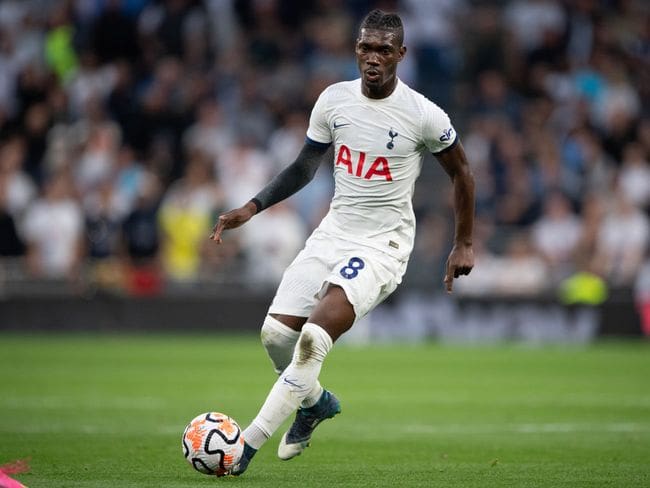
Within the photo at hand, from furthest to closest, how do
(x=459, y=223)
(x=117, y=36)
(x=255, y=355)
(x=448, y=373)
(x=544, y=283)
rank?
1. (x=117, y=36)
2. (x=544, y=283)
3. (x=255, y=355)
4. (x=448, y=373)
5. (x=459, y=223)

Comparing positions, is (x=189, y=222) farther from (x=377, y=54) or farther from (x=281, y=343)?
(x=377, y=54)

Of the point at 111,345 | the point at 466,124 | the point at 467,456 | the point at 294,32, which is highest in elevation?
the point at 294,32

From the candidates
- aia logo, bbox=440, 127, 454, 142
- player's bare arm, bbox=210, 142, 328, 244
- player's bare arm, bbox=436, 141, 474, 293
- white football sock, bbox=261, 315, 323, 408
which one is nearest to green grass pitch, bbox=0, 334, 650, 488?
white football sock, bbox=261, 315, 323, 408

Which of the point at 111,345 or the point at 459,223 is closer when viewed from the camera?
the point at 459,223

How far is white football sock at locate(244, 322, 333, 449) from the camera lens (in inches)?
305

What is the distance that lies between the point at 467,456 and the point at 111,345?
1122 centimetres

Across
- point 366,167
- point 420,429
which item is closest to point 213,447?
point 366,167

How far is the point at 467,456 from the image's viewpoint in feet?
29.4

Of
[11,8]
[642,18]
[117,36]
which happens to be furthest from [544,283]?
[11,8]

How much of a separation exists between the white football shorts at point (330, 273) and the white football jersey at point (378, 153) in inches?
3.3

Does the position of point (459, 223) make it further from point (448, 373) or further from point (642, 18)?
point (642, 18)

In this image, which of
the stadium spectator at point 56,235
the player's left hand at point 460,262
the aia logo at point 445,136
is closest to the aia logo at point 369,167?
the aia logo at point 445,136

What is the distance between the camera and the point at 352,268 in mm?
8070

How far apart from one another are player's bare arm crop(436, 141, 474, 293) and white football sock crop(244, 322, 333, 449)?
99 centimetres
